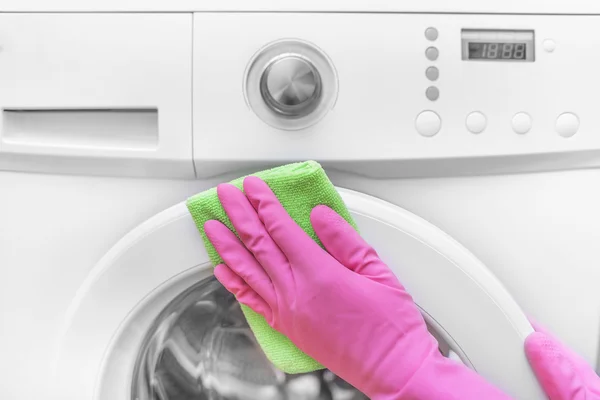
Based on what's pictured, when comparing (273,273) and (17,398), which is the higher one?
(273,273)

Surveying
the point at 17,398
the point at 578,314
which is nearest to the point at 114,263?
the point at 17,398

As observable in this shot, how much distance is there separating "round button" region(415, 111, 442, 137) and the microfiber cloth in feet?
0.35

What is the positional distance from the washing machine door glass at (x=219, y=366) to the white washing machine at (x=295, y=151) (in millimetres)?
52

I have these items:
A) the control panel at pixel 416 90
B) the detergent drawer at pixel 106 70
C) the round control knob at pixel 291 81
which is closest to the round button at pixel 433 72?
the control panel at pixel 416 90

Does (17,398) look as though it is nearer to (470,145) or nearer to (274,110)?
(274,110)

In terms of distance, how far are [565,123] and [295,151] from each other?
269 millimetres

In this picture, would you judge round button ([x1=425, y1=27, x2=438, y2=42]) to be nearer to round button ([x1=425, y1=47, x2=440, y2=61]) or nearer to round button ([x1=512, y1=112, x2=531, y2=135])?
round button ([x1=425, y1=47, x2=440, y2=61])

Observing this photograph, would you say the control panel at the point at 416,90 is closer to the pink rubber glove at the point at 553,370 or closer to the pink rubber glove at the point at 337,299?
the pink rubber glove at the point at 337,299

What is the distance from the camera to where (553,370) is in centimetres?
53

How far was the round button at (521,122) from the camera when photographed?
1.80 feet

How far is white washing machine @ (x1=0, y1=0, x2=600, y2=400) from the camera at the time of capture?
533 mm

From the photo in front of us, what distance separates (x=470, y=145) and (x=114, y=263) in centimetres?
36

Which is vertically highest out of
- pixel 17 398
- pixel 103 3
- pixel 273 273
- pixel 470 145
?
pixel 103 3

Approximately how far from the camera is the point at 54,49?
1.75 ft
